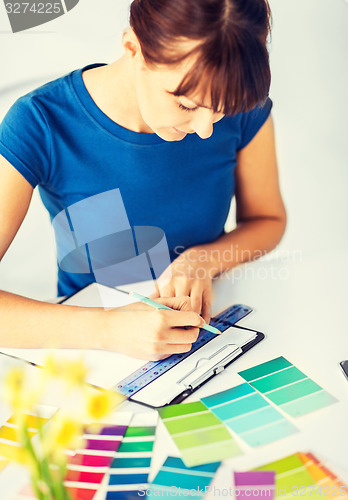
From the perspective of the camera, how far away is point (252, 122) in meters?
1.08

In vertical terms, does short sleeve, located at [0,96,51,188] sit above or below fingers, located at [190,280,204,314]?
above

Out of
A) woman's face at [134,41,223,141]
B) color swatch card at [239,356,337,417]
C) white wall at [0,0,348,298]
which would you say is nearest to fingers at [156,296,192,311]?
color swatch card at [239,356,337,417]

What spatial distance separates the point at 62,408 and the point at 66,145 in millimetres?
470

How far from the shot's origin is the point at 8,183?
90cm

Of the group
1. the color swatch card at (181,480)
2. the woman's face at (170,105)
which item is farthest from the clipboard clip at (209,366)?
the woman's face at (170,105)

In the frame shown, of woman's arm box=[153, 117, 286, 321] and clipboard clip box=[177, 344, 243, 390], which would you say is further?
woman's arm box=[153, 117, 286, 321]

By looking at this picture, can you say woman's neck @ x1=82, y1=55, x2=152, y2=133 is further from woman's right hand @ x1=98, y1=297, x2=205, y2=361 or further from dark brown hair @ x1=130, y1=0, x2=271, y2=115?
woman's right hand @ x1=98, y1=297, x2=205, y2=361

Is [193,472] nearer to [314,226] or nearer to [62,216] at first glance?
[62,216]

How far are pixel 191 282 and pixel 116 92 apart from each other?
0.36m

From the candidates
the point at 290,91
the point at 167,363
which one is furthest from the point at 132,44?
the point at 290,91

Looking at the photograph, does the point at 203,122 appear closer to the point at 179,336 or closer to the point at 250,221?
the point at 179,336

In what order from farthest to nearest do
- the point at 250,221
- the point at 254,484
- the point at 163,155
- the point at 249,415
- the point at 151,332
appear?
the point at 250,221, the point at 163,155, the point at 151,332, the point at 249,415, the point at 254,484

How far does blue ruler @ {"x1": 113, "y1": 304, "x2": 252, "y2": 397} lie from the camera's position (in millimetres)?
745

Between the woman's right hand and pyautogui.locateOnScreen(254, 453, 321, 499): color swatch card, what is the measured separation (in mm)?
237
